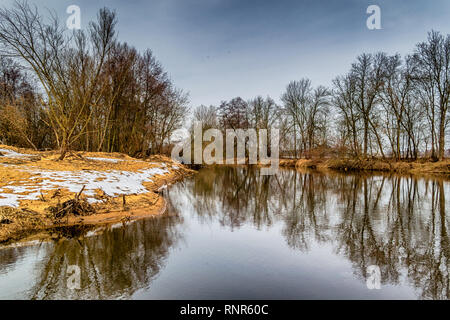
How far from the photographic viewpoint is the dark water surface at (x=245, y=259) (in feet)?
11.2

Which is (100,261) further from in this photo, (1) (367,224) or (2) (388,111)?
(2) (388,111)

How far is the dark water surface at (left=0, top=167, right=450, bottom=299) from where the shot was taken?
340 centimetres

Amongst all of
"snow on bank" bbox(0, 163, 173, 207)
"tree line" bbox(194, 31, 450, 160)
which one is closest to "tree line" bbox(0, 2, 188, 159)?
"snow on bank" bbox(0, 163, 173, 207)

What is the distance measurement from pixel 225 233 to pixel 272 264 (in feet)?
6.81

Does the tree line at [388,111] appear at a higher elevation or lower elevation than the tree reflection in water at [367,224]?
higher

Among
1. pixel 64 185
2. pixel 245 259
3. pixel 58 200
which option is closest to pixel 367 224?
pixel 245 259

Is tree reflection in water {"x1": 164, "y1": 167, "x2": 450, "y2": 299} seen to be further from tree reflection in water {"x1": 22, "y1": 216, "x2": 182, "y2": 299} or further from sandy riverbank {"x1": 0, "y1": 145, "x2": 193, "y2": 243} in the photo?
tree reflection in water {"x1": 22, "y1": 216, "x2": 182, "y2": 299}

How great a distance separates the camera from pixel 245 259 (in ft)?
14.9

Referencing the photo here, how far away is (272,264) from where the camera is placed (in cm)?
433

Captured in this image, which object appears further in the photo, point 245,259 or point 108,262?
point 245,259

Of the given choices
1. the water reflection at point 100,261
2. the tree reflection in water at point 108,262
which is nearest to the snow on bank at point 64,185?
the water reflection at point 100,261

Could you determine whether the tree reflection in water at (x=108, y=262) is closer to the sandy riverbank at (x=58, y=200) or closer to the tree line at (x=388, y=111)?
the sandy riverbank at (x=58, y=200)
